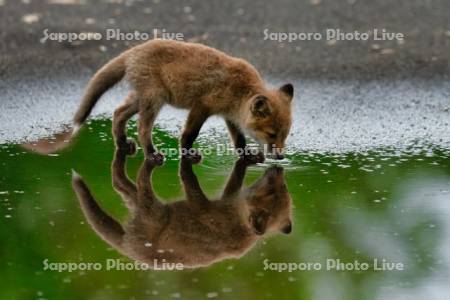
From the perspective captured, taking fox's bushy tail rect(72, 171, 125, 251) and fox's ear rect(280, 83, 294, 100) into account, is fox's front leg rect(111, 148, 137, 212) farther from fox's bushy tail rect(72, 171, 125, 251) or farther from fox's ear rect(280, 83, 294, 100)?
fox's ear rect(280, 83, 294, 100)

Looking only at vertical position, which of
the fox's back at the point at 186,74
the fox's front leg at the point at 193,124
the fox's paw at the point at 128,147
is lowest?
the fox's paw at the point at 128,147

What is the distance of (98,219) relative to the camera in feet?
25.1

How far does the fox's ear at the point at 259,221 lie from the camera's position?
7.48 meters

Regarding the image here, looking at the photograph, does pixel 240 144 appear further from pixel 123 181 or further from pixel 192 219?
pixel 192 219

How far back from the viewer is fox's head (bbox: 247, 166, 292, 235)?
7.58 meters

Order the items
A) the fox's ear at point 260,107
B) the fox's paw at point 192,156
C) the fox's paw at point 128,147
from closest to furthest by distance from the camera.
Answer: the fox's ear at point 260,107
the fox's paw at point 192,156
the fox's paw at point 128,147

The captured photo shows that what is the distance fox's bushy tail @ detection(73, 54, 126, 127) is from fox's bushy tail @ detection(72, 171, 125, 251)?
1.11m

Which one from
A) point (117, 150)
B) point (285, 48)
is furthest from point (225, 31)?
point (117, 150)

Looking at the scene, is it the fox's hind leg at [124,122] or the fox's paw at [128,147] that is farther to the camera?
the fox's paw at [128,147]

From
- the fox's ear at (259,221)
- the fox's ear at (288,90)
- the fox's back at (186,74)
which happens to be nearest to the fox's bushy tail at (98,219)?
the fox's ear at (259,221)

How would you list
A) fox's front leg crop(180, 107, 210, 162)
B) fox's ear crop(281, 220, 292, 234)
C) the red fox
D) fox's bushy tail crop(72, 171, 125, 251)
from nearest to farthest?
fox's bushy tail crop(72, 171, 125, 251), fox's ear crop(281, 220, 292, 234), the red fox, fox's front leg crop(180, 107, 210, 162)

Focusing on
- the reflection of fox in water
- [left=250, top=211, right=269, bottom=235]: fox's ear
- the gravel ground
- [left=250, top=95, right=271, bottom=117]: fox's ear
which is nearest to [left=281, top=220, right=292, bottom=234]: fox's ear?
the reflection of fox in water

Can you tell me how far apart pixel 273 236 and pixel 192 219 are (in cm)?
67

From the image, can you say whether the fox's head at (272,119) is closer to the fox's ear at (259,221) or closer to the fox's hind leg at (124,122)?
the fox's hind leg at (124,122)
